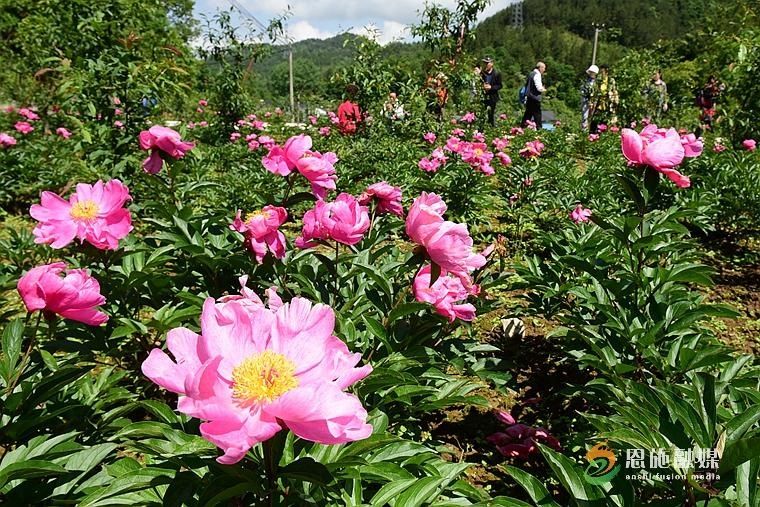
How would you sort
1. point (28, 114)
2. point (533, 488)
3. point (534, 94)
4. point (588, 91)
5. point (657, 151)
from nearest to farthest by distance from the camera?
point (533, 488) → point (657, 151) → point (28, 114) → point (534, 94) → point (588, 91)

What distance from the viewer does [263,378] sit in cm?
78

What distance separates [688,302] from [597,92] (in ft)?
35.0

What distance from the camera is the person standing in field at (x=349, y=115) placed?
768 cm

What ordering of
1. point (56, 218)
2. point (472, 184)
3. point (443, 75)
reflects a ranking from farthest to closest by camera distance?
point (443, 75), point (472, 184), point (56, 218)

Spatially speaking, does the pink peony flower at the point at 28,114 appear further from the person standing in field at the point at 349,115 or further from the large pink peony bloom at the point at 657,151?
the large pink peony bloom at the point at 657,151

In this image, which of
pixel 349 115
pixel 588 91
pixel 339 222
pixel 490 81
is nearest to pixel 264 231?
pixel 339 222

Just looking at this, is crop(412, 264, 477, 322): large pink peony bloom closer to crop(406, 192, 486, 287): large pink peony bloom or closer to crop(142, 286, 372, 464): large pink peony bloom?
crop(406, 192, 486, 287): large pink peony bloom

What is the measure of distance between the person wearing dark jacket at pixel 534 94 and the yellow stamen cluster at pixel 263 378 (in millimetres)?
10860

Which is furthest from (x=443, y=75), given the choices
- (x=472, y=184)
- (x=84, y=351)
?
(x=84, y=351)

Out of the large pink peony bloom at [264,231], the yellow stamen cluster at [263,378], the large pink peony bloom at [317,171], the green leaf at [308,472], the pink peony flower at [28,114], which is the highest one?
the pink peony flower at [28,114]

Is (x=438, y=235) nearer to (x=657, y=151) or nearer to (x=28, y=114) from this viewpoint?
(x=657, y=151)

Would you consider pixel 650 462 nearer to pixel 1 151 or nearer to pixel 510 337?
pixel 510 337

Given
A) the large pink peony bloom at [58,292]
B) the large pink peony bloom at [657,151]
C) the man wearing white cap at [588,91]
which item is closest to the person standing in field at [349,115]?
the man wearing white cap at [588,91]

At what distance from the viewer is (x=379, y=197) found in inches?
68.6
